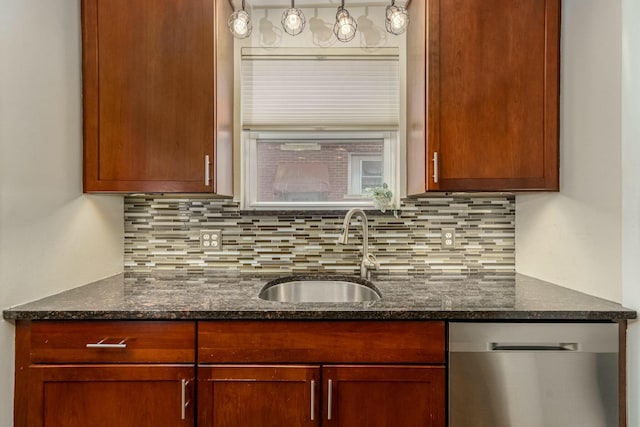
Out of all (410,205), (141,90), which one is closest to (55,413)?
(141,90)

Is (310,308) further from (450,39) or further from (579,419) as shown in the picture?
(450,39)

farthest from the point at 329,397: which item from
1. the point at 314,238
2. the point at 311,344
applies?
the point at 314,238

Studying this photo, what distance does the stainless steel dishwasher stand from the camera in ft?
4.11

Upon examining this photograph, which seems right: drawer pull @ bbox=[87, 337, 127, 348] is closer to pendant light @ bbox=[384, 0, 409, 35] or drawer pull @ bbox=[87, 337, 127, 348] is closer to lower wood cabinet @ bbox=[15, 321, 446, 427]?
lower wood cabinet @ bbox=[15, 321, 446, 427]

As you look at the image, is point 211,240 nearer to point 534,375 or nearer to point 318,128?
point 318,128

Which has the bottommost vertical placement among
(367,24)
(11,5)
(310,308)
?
(310,308)

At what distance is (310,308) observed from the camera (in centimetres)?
128

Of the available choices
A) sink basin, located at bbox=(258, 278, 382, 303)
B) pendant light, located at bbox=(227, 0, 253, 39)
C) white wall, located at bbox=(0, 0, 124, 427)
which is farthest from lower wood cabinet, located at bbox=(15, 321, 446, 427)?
pendant light, located at bbox=(227, 0, 253, 39)

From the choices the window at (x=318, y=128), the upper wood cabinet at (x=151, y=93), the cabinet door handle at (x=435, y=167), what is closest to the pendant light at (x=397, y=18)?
the window at (x=318, y=128)

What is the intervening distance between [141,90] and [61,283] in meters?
0.85

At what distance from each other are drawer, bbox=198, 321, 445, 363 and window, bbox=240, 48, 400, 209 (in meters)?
0.86

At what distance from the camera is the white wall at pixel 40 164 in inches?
49.1

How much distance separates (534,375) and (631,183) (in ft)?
2.36

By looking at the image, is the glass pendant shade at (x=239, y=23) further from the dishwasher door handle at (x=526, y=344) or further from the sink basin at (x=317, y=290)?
the dishwasher door handle at (x=526, y=344)
